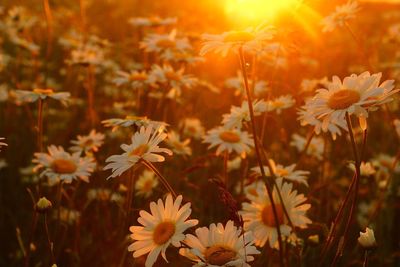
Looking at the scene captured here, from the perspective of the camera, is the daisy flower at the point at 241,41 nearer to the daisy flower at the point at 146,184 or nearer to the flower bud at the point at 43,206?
the flower bud at the point at 43,206

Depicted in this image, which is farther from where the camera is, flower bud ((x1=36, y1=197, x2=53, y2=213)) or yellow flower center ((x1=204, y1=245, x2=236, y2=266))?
flower bud ((x1=36, y1=197, x2=53, y2=213))

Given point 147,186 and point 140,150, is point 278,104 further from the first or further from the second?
point 140,150

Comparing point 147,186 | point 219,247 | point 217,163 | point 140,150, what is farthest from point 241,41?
point 217,163

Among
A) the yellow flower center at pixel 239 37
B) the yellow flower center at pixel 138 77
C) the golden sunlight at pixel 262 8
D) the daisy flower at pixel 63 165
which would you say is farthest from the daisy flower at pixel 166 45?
the yellow flower center at pixel 239 37

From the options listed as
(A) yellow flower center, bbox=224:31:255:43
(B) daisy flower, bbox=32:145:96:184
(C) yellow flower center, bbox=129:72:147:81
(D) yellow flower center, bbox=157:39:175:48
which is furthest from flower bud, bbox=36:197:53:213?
(D) yellow flower center, bbox=157:39:175:48

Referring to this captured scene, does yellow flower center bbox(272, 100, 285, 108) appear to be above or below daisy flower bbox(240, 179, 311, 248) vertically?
above

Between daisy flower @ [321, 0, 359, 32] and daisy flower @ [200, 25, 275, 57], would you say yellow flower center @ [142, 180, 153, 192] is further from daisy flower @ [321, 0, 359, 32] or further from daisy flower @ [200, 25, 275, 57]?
daisy flower @ [321, 0, 359, 32]

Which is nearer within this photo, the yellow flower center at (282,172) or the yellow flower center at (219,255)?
the yellow flower center at (219,255)

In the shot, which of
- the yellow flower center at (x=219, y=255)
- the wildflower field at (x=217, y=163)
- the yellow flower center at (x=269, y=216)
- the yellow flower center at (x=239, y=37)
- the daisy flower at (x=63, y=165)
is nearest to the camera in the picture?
the yellow flower center at (x=219, y=255)

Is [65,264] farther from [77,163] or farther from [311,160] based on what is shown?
[311,160]
